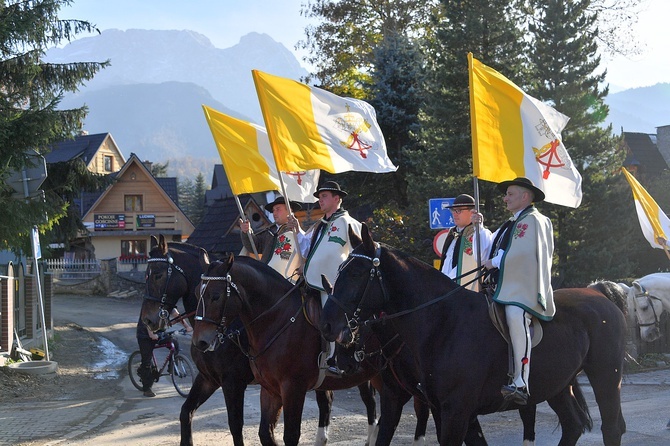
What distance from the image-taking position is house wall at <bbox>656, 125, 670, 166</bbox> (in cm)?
5238

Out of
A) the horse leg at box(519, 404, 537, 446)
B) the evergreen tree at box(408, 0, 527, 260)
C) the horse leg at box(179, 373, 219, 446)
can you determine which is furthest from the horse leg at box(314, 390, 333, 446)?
Result: the evergreen tree at box(408, 0, 527, 260)

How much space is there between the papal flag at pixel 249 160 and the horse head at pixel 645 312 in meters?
7.08

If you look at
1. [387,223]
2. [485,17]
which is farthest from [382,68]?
[387,223]

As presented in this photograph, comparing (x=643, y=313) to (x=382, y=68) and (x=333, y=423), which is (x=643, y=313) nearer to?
(x=333, y=423)

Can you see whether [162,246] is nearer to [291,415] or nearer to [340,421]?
[291,415]

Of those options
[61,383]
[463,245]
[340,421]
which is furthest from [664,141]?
[463,245]

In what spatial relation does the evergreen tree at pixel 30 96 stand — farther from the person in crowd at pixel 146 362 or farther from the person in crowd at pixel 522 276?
the person in crowd at pixel 522 276

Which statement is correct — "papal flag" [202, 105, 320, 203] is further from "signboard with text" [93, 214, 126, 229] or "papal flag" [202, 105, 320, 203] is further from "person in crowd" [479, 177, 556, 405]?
"signboard with text" [93, 214, 126, 229]

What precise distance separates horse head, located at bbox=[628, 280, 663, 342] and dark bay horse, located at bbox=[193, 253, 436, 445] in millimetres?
7902

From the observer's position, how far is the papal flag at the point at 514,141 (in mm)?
7191

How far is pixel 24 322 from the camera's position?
16391 mm

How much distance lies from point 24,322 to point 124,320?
1111 centimetres

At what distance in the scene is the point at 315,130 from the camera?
27.4 feet

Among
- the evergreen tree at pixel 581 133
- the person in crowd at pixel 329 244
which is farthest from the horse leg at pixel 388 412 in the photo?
the evergreen tree at pixel 581 133
